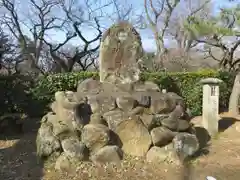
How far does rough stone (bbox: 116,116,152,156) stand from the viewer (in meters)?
4.88

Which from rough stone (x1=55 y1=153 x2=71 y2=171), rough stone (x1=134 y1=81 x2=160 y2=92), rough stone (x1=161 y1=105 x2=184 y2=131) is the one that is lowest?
rough stone (x1=55 y1=153 x2=71 y2=171)

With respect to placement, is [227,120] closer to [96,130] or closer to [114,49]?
[114,49]

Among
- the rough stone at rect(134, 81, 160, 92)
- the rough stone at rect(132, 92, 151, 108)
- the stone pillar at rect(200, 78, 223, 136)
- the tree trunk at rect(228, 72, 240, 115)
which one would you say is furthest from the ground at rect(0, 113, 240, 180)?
the tree trunk at rect(228, 72, 240, 115)

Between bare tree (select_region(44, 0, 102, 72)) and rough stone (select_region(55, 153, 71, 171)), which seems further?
bare tree (select_region(44, 0, 102, 72))

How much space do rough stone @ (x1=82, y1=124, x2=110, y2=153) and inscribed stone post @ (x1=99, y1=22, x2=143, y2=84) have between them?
1.51 m

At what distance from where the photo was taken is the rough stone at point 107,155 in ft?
15.1

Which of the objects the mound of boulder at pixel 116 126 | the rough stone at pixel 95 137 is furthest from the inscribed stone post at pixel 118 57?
the rough stone at pixel 95 137

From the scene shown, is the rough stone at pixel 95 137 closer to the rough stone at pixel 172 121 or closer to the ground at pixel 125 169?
the ground at pixel 125 169

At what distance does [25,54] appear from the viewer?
19250 mm

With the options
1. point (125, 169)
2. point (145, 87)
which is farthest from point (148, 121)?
point (145, 87)

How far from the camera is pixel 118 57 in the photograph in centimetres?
607

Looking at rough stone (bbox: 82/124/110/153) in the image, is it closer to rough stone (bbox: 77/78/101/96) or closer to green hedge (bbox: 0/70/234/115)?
rough stone (bbox: 77/78/101/96)

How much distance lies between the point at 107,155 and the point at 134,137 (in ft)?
1.74

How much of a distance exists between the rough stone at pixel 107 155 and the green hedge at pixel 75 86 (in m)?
2.34
